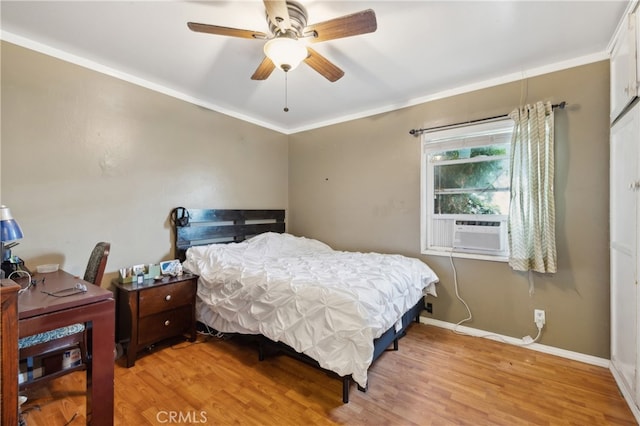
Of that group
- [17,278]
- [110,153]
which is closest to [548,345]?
[17,278]

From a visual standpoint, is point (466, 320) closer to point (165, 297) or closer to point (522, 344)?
point (522, 344)

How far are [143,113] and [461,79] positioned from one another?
10.3 feet

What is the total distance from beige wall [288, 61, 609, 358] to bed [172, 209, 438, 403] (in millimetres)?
440

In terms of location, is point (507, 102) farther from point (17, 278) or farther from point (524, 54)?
point (17, 278)

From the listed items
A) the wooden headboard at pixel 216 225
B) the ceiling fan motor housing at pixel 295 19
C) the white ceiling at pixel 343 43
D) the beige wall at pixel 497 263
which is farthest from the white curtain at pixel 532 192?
the wooden headboard at pixel 216 225

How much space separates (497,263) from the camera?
264cm

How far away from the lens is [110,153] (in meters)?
2.47

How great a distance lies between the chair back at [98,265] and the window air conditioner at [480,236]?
10.0ft

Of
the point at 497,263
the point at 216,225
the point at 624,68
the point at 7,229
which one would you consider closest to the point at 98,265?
the point at 7,229

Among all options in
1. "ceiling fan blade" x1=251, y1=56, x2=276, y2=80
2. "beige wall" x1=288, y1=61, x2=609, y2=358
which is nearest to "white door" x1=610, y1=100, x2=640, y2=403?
"beige wall" x1=288, y1=61, x2=609, y2=358

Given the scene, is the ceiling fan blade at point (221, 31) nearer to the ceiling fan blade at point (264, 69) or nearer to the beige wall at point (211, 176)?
the ceiling fan blade at point (264, 69)

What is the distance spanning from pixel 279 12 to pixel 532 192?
7.91 ft

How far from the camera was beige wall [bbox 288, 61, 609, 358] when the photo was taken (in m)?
2.24

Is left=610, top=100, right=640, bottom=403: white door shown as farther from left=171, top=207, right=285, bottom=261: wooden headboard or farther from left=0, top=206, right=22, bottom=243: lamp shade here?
left=0, top=206, right=22, bottom=243: lamp shade
